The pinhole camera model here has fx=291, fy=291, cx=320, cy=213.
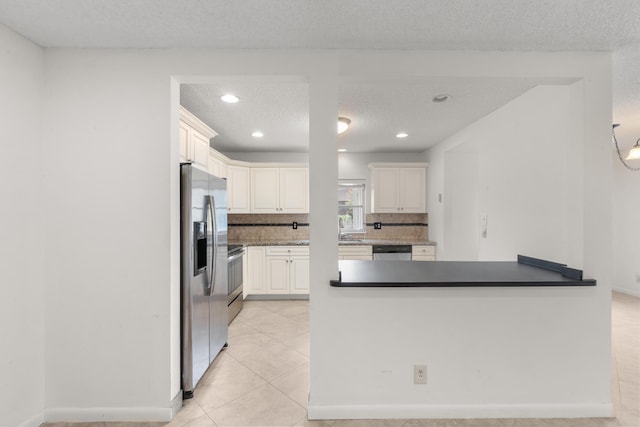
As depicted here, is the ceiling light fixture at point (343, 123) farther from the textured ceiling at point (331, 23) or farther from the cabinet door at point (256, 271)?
the cabinet door at point (256, 271)

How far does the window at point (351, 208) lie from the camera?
17.6 feet

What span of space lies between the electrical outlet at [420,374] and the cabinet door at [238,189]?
11.8ft

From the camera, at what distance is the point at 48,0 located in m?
1.49

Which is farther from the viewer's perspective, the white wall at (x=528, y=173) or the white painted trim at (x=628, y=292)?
the white painted trim at (x=628, y=292)

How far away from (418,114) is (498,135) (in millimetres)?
835

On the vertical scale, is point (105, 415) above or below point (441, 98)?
below

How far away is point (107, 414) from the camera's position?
6.37 ft

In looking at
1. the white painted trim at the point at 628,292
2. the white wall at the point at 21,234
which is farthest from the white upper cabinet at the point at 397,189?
the white wall at the point at 21,234

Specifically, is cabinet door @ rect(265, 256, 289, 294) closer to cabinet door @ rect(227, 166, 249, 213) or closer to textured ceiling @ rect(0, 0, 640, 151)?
cabinet door @ rect(227, 166, 249, 213)

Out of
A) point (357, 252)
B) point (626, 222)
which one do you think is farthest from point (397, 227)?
point (626, 222)

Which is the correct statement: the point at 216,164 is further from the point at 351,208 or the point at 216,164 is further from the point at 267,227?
the point at 351,208

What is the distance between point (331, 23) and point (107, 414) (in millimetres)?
2866

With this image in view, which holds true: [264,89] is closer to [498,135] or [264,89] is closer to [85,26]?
[85,26]

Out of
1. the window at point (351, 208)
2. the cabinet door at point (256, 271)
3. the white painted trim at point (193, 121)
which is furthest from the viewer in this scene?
the window at point (351, 208)
